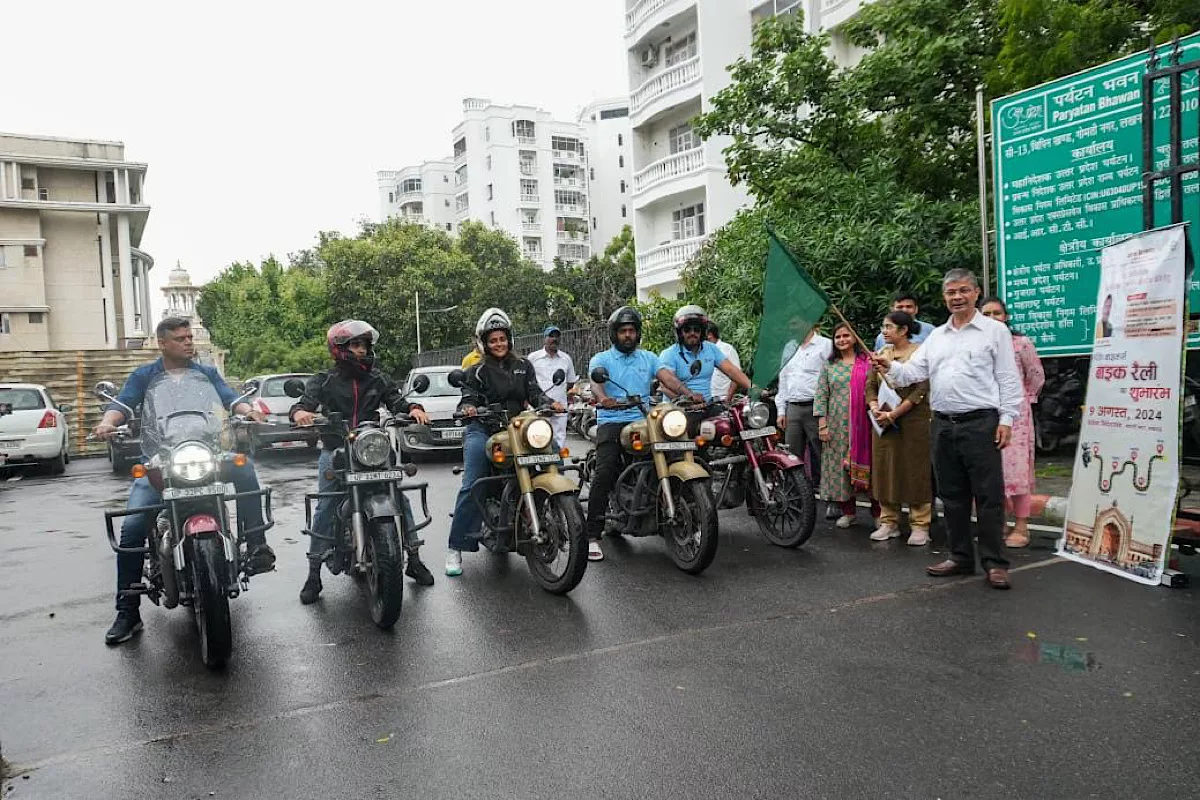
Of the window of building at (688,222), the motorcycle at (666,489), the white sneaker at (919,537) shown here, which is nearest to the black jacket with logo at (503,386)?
the motorcycle at (666,489)

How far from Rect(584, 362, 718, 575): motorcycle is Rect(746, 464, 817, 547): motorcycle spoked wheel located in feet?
2.97

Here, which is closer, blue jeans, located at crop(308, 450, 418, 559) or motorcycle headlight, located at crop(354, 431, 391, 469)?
motorcycle headlight, located at crop(354, 431, 391, 469)

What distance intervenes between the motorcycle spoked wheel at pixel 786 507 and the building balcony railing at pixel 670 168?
22.2m

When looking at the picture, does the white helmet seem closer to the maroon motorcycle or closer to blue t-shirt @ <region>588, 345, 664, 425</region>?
blue t-shirt @ <region>588, 345, 664, 425</region>

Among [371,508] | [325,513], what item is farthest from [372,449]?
[325,513]

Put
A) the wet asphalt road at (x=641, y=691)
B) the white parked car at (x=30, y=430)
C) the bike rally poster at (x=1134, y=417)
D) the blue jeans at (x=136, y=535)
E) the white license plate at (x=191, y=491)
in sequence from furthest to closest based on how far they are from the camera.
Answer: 1. the white parked car at (x=30, y=430)
2. the bike rally poster at (x=1134, y=417)
3. the blue jeans at (x=136, y=535)
4. the white license plate at (x=191, y=491)
5. the wet asphalt road at (x=641, y=691)

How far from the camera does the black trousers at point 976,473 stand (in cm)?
570

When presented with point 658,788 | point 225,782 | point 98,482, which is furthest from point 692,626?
point 98,482

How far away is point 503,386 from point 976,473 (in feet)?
10.1

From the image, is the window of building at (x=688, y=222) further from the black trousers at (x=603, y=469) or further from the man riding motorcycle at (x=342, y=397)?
the man riding motorcycle at (x=342, y=397)

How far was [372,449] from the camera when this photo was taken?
17.9 feet

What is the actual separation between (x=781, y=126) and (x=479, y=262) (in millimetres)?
37867

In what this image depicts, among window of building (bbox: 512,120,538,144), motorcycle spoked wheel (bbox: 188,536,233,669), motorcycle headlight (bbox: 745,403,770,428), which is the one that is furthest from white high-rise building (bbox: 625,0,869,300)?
window of building (bbox: 512,120,538,144)

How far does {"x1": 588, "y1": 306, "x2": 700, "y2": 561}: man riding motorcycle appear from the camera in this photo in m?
6.96
